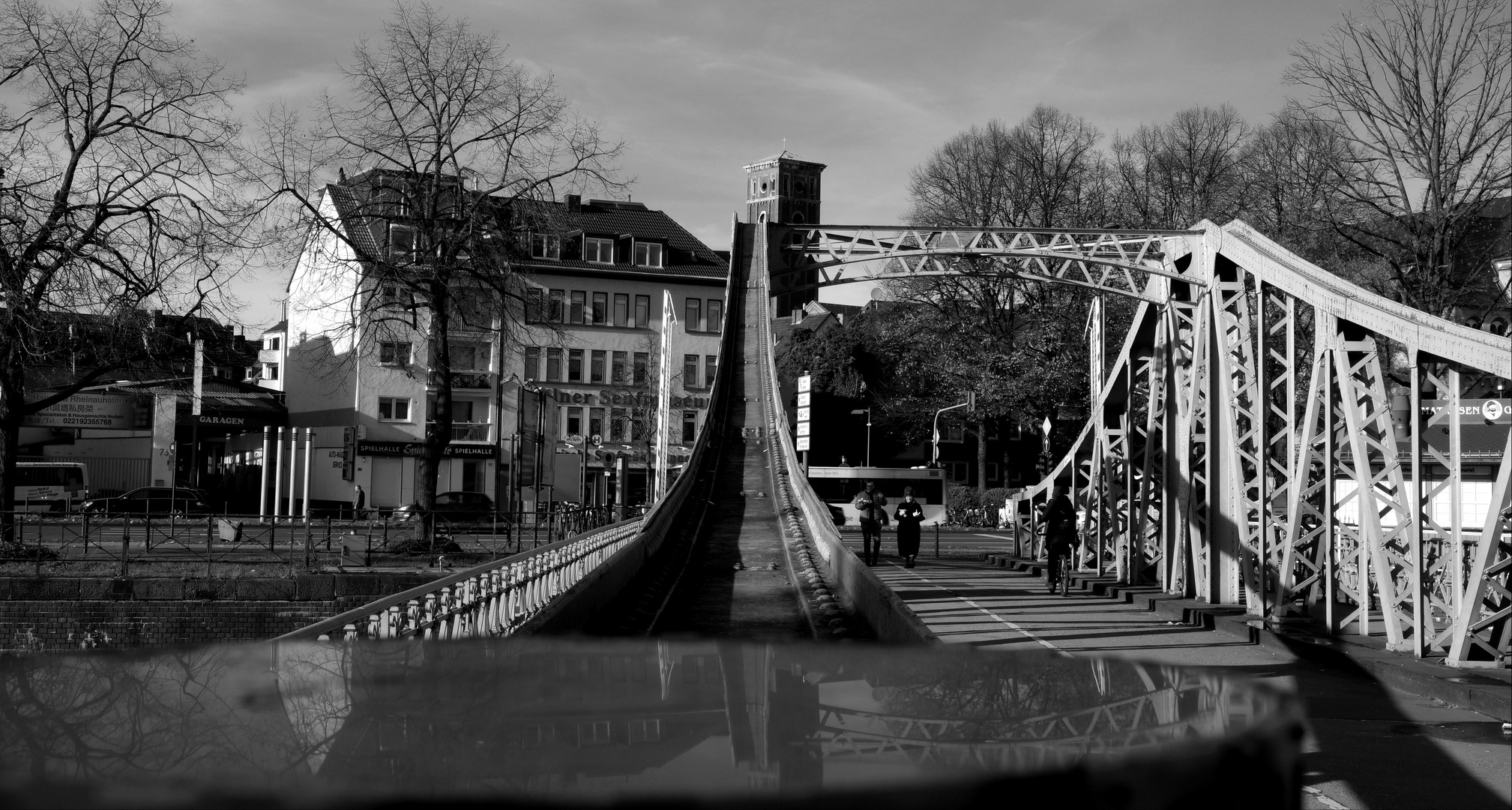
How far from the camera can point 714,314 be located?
74.2 m

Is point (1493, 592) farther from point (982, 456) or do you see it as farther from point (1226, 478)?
point (982, 456)

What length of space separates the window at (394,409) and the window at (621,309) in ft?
45.1

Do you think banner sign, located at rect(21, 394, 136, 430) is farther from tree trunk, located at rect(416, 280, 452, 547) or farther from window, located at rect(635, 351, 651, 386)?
window, located at rect(635, 351, 651, 386)

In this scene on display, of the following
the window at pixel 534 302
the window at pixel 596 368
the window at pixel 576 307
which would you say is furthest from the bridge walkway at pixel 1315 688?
the window at pixel 576 307

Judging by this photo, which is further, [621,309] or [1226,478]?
[621,309]

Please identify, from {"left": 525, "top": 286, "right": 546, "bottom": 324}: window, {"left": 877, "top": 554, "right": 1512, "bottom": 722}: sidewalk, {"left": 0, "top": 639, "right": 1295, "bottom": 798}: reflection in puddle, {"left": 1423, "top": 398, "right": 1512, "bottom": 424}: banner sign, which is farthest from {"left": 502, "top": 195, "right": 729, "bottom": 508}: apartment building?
{"left": 0, "top": 639, "right": 1295, "bottom": 798}: reflection in puddle

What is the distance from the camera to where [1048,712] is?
1.98m

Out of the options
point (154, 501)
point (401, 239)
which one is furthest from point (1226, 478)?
point (154, 501)

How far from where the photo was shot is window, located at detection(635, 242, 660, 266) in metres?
74.1

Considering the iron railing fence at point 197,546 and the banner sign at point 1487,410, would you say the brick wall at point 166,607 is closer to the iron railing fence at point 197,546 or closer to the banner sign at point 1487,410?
the iron railing fence at point 197,546

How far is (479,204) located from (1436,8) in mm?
21456

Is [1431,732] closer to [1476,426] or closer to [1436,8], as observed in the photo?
[1436,8]

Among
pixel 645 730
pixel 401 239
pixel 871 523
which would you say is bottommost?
pixel 871 523

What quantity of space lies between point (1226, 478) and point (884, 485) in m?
37.1
